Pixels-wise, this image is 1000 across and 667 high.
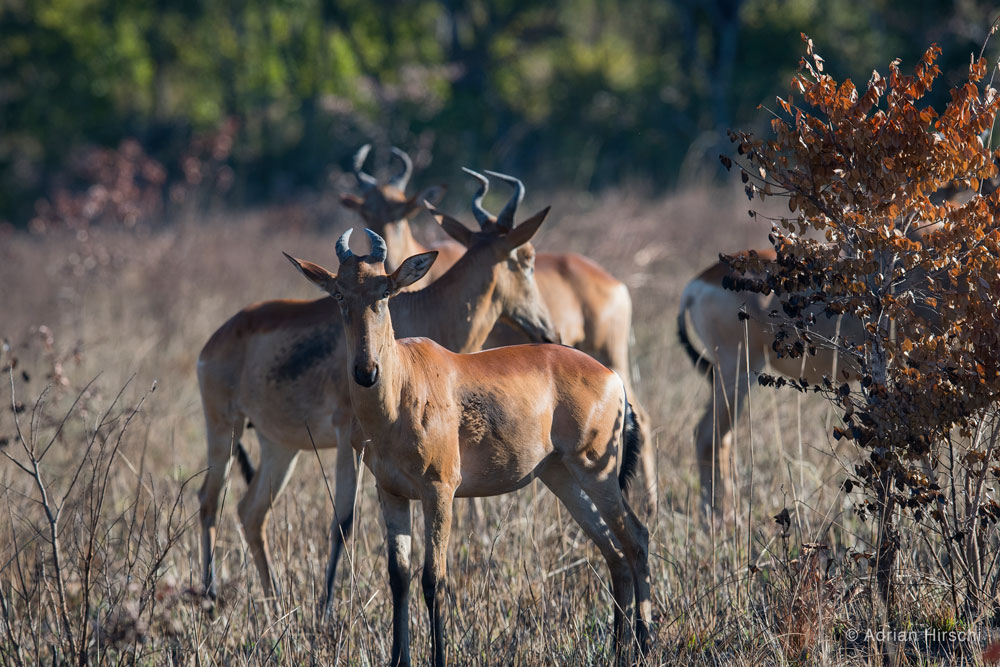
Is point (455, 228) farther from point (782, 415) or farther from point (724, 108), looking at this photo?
point (724, 108)

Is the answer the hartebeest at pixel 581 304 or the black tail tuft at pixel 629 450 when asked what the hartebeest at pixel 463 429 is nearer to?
the black tail tuft at pixel 629 450

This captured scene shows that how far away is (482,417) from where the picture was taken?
4.57 m

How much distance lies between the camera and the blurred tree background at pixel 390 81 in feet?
91.2

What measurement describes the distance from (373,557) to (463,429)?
6.19 ft

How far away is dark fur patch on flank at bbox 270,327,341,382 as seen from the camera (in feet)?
20.3

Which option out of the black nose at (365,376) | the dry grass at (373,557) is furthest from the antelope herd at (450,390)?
the dry grass at (373,557)

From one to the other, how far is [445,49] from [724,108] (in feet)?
39.7

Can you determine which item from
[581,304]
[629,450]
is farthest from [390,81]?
[629,450]

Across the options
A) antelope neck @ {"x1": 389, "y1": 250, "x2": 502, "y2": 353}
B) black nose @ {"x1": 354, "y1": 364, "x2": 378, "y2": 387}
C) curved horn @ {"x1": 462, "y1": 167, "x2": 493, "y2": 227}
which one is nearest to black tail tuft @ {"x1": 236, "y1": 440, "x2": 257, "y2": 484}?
antelope neck @ {"x1": 389, "y1": 250, "x2": 502, "y2": 353}

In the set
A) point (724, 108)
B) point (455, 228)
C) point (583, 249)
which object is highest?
point (724, 108)

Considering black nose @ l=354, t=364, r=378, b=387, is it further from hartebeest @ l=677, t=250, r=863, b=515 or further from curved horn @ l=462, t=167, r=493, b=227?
hartebeest @ l=677, t=250, r=863, b=515

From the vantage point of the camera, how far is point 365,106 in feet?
104

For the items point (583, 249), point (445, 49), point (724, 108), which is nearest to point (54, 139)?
point (445, 49)

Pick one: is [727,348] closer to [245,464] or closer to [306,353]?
[306,353]
